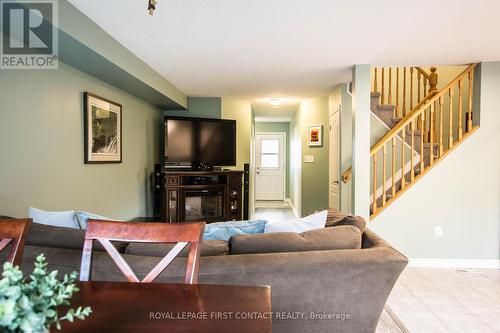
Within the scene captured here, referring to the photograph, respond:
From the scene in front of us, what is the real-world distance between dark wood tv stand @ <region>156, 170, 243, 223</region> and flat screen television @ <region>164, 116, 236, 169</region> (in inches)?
12.3

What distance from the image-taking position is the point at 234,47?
2967mm

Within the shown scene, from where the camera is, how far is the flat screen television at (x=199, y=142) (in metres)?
4.97

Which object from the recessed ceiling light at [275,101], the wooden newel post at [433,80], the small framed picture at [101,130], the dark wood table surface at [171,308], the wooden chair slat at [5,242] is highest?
the wooden newel post at [433,80]

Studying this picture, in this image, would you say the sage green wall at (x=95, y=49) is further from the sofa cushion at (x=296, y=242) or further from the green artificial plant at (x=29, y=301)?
the green artificial plant at (x=29, y=301)

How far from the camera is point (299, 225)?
177 cm

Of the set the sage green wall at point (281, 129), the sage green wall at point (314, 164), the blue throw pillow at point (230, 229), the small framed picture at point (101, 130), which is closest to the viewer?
the blue throw pillow at point (230, 229)

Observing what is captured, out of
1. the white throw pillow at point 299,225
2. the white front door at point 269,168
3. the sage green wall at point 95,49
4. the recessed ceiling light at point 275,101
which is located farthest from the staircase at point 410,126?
the white front door at point 269,168

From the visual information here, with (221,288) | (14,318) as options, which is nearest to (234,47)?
(221,288)

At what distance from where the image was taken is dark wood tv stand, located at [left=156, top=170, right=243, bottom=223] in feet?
15.3

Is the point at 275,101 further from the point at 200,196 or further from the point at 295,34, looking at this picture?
the point at 295,34

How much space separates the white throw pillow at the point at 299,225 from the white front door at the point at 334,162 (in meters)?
2.78

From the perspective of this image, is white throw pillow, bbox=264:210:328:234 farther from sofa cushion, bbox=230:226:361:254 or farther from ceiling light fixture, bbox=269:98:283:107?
ceiling light fixture, bbox=269:98:283:107

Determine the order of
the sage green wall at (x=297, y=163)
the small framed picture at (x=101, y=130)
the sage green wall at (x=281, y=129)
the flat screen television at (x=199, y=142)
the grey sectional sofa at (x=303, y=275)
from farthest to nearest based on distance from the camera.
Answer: the sage green wall at (x=281, y=129) → the sage green wall at (x=297, y=163) → the flat screen television at (x=199, y=142) → the small framed picture at (x=101, y=130) → the grey sectional sofa at (x=303, y=275)

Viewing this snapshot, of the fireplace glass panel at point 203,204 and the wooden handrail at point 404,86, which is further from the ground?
the wooden handrail at point 404,86
